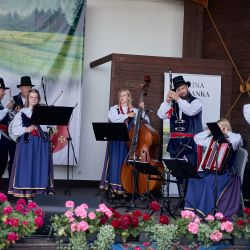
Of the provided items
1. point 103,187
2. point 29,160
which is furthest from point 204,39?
point 29,160

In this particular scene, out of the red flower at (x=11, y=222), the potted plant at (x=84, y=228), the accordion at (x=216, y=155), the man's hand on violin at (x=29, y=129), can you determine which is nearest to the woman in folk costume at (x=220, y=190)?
the accordion at (x=216, y=155)

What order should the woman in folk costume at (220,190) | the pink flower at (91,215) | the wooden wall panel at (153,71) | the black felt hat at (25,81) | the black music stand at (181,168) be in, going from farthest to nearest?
the wooden wall panel at (153,71) → the black felt hat at (25,81) → the woman in folk costume at (220,190) → the black music stand at (181,168) → the pink flower at (91,215)

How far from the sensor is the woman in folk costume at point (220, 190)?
20.3ft

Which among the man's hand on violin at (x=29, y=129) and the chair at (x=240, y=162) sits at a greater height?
the man's hand on violin at (x=29, y=129)

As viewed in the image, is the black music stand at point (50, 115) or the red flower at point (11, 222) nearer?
the red flower at point (11, 222)

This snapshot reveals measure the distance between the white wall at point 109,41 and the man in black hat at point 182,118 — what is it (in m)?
2.00

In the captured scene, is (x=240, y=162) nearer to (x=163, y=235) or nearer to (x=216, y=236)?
(x=216, y=236)

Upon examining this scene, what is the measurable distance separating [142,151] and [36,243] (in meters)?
2.28

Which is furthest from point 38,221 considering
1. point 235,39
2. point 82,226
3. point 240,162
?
point 235,39

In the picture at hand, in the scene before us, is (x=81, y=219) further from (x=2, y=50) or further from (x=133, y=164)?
(x=2, y=50)

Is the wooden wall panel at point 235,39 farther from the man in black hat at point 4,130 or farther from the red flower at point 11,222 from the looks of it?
the red flower at point 11,222

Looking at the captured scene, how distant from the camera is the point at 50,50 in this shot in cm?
841

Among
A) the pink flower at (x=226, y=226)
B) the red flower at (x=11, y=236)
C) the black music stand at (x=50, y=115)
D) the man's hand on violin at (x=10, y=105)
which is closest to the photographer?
the red flower at (x=11, y=236)

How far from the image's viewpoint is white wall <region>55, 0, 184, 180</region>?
8.81 meters
